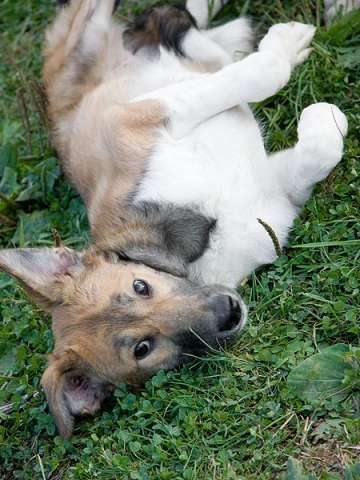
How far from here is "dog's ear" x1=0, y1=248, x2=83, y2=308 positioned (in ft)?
15.9

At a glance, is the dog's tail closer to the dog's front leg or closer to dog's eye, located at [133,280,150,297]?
the dog's front leg

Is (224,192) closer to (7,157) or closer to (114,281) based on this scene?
(114,281)

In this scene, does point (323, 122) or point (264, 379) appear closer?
point (264, 379)

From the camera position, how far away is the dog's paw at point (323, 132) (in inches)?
Answer: 200

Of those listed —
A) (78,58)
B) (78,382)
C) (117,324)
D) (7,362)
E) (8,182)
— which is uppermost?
(78,58)

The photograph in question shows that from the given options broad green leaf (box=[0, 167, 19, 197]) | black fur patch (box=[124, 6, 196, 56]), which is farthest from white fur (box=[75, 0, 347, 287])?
broad green leaf (box=[0, 167, 19, 197])

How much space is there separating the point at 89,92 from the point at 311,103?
162 cm

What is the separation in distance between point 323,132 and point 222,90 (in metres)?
0.71

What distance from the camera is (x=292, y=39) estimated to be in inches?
233

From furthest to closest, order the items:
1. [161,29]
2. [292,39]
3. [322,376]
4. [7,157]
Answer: [7,157]
[161,29]
[292,39]
[322,376]

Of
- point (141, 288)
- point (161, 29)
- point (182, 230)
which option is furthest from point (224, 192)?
point (161, 29)

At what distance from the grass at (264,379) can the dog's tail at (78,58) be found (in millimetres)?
819

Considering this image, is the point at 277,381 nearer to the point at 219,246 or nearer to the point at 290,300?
the point at 290,300

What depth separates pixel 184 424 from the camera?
14.7 ft
